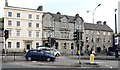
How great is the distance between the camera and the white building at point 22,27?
6844 centimetres

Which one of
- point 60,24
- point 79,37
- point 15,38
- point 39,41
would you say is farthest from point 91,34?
point 79,37

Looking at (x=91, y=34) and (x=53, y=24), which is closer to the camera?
(x=53, y=24)

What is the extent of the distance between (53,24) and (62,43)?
615 cm

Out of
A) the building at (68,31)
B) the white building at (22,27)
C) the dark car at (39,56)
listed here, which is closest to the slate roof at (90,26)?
the building at (68,31)

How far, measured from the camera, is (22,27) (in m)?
70.8

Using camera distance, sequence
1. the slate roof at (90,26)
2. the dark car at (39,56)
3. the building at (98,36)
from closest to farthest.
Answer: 1. the dark car at (39,56)
2. the slate roof at (90,26)
3. the building at (98,36)

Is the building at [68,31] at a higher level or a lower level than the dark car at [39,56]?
higher

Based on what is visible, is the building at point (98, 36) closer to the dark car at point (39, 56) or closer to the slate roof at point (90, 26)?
the slate roof at point (90, 26)

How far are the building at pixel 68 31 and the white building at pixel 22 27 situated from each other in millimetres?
2221

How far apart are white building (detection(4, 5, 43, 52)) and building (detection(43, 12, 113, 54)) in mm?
2221

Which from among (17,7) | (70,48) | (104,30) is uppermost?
(17,7)

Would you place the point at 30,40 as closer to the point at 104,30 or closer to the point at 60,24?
the point at 60,24

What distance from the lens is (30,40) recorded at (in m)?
71.5

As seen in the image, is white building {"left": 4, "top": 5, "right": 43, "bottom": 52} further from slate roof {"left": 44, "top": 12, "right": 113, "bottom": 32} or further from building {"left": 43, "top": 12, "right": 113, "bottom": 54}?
slate roof {"left": 44, "top": 12, "right": 113, "bottom": 32}
